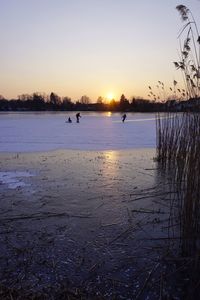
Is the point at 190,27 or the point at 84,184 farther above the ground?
the point at 190,27

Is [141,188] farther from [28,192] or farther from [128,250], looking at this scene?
[128,250]

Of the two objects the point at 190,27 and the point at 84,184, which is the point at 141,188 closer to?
the point at 84,184

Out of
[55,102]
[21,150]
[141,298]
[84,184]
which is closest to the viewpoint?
[141,298]

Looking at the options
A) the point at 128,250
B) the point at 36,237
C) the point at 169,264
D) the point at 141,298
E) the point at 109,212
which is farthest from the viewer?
the point at 109,212

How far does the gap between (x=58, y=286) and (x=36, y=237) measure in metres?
1.09

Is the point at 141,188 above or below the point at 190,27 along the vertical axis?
below

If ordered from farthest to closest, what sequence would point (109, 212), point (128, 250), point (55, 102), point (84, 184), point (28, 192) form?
1. point (55, 102)
2. point (84, 184)
3. point (28, 192)
4. point (109, 212)
5. point (128, 250)

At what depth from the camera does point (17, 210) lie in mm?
5113

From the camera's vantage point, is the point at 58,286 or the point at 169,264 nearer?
the point at 58,286

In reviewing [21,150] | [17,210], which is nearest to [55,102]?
[21,150]

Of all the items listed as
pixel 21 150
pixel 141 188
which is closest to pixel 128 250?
pixel 141 188

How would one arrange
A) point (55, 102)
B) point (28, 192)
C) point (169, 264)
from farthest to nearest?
point (55, 102) < point (28, 192) < point (169, 264)

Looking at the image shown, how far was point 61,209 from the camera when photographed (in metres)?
5.16

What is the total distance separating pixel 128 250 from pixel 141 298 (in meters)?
0.84
